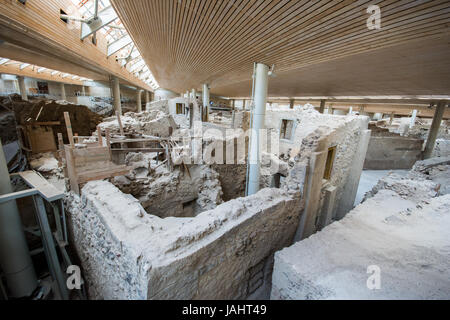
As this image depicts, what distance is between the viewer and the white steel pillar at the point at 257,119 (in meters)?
6.05

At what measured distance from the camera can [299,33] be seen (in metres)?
3.89

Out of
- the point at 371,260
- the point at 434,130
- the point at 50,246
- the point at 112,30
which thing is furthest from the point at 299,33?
the point at 434,130

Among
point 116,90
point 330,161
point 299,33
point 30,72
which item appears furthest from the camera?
point 30,72

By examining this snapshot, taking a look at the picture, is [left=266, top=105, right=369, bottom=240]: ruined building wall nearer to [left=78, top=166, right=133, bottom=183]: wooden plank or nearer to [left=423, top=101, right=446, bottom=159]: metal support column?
[left=78, top=166, right=133, bottom=183]: wooden plank

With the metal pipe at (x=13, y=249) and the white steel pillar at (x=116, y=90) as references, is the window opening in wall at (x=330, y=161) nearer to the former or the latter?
the metal pipe at (x=13, y=249)

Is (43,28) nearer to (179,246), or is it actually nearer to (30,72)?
(179,246)

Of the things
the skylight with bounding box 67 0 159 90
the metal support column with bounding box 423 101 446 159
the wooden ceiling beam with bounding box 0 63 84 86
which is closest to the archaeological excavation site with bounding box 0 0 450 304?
the skylight with bounding box 67 0 159 90

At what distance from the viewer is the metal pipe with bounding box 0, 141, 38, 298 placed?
4.03 metres

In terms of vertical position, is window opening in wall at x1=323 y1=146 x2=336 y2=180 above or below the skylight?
below

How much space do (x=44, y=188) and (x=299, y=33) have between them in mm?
6590

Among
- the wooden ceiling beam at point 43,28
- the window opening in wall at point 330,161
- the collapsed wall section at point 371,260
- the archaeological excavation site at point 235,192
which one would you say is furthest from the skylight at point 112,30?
the collapsed wall section at point 371,260

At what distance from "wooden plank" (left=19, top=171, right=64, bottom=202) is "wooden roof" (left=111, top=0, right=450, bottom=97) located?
4.55m

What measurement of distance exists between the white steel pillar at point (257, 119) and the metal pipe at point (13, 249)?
613cm

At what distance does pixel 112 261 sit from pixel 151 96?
121ft
